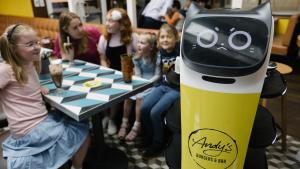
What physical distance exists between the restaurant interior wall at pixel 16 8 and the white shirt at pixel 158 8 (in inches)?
114

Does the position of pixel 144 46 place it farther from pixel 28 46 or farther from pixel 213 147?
pixel 213 147

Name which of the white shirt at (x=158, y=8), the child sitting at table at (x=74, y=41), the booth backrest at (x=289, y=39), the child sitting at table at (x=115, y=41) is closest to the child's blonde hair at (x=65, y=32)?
the child sitting at table at (x=74, y=41)

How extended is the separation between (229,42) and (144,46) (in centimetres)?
128

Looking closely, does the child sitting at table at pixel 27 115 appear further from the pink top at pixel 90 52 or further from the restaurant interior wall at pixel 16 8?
the restaurant interior wall at pixel 16 8

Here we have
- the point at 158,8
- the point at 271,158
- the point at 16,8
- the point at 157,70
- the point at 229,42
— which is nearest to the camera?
the point at 229,42

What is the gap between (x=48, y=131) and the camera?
1416 millimetres

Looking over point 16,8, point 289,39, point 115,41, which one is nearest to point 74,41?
point 115,41

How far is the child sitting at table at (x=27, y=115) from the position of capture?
4.40ft

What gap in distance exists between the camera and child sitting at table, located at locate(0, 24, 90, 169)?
1.34 metres

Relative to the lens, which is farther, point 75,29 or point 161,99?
point 75,29

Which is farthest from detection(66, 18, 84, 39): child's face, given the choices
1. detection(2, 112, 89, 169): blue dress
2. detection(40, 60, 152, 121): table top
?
detection(2, 112, 89, 169): blue dress

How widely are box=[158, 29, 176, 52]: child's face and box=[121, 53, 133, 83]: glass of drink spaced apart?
43cm

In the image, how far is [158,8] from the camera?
346cm

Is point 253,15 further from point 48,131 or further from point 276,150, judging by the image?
point 276,150
